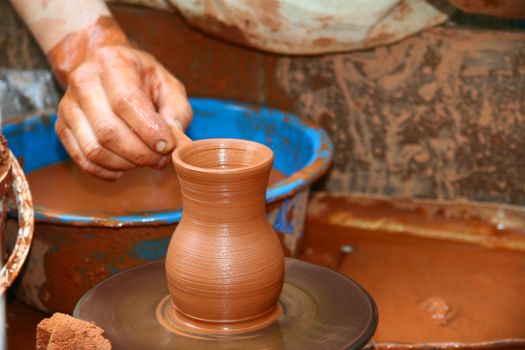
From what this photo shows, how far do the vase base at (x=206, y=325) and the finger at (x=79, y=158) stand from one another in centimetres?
59

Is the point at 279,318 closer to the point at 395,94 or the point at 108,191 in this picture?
the point at 108,191

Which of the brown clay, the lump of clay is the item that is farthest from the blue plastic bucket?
the lump of clay

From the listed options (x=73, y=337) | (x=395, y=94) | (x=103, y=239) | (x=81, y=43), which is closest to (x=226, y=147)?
(x=73, y=337)

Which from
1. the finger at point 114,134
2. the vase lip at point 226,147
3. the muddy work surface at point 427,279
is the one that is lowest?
the muddy work surface at point 427,279

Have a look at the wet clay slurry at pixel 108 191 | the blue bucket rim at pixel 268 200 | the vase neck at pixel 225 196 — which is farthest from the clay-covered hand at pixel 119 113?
the vase neck at pixel 225 196

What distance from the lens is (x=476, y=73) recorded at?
252cm

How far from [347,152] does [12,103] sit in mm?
1158

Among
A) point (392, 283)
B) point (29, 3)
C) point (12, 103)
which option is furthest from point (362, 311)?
point (12, 103)

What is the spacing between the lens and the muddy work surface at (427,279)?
2.05 m

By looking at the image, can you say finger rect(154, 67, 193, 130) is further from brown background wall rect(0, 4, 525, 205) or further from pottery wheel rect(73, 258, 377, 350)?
brown background wall rect(0, 4, 525, 205)

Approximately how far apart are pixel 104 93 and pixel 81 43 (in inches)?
13.0

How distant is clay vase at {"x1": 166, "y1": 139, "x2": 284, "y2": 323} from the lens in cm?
141

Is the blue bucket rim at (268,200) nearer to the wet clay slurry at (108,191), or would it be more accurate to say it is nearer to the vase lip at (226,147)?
the wet clay slurry at (108,191)

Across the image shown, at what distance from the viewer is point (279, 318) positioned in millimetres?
1470
